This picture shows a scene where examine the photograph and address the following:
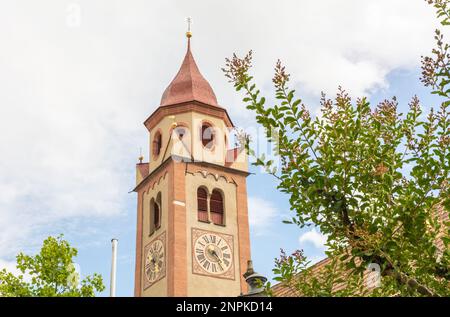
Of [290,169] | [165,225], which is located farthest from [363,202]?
[165,225]

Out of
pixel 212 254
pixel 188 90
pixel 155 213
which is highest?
pixel 188 90

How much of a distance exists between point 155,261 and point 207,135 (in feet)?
25.5

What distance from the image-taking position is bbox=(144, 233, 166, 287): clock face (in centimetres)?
3578

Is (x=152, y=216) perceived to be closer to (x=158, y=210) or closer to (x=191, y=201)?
(x=158, y=210)

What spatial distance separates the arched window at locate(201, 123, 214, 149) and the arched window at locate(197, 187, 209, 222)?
3.09 m

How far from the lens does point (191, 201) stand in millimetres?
37188

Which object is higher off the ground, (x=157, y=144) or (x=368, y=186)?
(x=157, y=144)

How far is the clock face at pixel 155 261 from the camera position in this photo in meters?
35.8

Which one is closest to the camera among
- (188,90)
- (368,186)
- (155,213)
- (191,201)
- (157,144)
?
(368,186)

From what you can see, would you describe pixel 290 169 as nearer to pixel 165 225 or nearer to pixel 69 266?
pixel 69 266

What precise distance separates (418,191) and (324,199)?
A: 0.88 m

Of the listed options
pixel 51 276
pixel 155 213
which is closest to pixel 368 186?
pixel 51 276
